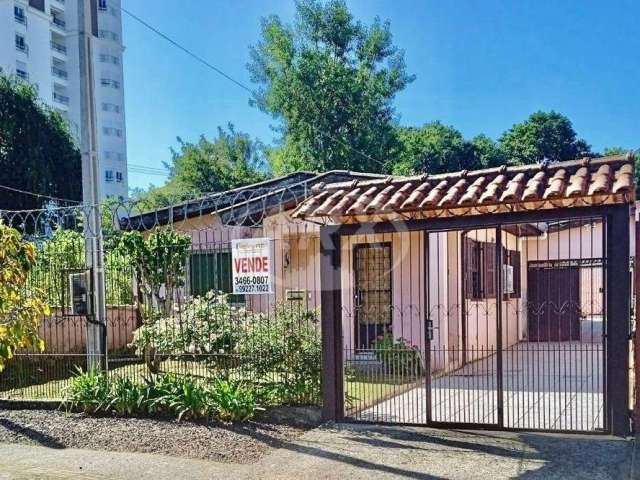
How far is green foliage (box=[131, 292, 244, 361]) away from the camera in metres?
7.65

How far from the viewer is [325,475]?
16.9 ft

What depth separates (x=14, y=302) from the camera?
4.94 m

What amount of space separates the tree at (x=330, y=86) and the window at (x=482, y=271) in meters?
13.4

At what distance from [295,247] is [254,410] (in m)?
4.62

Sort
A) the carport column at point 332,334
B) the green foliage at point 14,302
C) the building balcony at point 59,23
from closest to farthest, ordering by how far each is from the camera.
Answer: the green foliage at point 14,302
the carport column at point 332,334
the building balcony at point 59,23

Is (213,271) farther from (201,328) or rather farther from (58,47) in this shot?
(58,47)

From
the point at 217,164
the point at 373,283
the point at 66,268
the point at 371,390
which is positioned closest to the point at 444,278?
the point at 373,283

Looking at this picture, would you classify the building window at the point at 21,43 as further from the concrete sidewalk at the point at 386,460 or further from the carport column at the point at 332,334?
the carport column at the point at 332,334

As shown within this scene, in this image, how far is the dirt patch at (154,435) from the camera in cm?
601

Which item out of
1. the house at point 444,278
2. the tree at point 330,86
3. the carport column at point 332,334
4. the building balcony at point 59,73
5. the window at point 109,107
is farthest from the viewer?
the window at point 109,107

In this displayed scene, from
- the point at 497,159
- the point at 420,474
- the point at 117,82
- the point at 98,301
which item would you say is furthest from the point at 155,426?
the point at 117,82

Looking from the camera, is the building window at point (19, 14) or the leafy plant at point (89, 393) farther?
the building window at point (19, 14)

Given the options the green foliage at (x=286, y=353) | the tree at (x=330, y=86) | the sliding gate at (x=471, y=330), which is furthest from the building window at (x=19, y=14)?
the green foliage at (x=286, y=353)

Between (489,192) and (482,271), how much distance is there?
5.95 m
